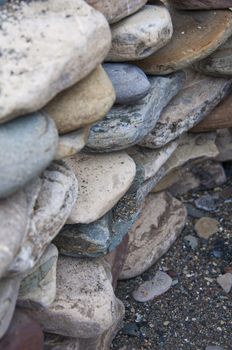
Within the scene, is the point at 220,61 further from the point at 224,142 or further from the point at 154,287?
the point at 154,287

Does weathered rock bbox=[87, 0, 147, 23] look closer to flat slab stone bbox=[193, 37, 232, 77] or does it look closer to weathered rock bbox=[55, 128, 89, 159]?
weathered rock bbox=[55, 128, 89, 159]

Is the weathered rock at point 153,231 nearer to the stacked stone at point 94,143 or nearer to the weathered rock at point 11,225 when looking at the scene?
the stacked stone at point 94,143

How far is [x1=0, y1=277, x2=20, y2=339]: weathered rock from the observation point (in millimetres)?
1144

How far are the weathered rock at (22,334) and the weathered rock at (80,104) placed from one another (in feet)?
1.12

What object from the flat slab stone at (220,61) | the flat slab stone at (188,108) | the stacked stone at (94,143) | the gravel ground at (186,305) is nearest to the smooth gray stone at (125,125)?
the stacked stone at (94,143)

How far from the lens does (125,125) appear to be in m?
1.48

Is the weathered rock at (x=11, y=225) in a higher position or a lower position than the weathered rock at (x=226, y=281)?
higher

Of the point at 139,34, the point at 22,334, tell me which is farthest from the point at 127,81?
the point at 22,334

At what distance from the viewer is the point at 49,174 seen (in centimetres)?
126

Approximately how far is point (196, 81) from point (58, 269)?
0.64 meters

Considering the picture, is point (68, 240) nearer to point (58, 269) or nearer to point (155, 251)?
point (58, 269)

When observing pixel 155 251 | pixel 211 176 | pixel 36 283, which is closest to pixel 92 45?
pixel 36 283

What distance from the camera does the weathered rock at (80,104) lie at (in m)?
1.18

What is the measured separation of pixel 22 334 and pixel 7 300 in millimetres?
110
